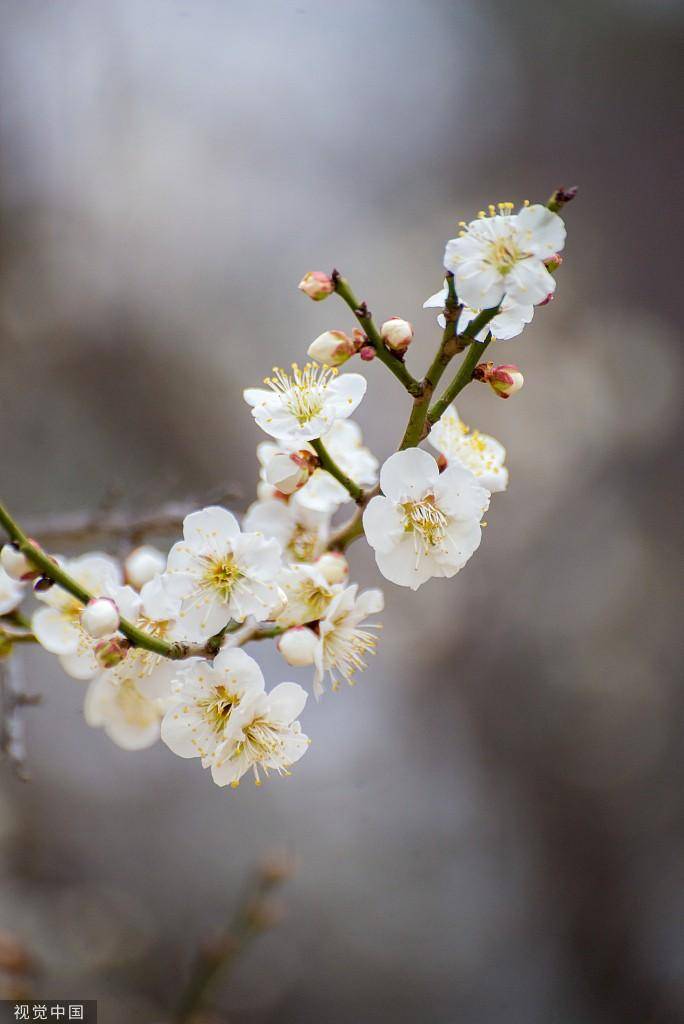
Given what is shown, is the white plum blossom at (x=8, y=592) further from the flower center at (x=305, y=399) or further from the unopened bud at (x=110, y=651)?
the flower center at (x=305, y=399)

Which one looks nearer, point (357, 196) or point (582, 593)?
point (582, 593)

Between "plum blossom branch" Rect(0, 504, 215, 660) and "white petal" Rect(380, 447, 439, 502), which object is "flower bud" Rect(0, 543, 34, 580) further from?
"white petal" Rect(380, 447, 439, 502)

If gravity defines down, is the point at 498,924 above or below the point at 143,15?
below

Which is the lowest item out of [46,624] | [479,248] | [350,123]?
[46,624]

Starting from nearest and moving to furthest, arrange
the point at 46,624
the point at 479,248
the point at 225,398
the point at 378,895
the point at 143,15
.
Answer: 1. the point at 479,248
2. the point at 46,624
3. the point at 378,895
4. the point at 143,15
5. the point at 225,398

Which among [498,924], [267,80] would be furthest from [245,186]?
[498,924]

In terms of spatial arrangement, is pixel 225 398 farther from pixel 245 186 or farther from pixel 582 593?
pixel 582 593

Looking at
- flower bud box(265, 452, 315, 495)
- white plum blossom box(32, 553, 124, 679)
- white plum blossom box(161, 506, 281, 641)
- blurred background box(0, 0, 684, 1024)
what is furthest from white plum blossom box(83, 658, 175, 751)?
blurred background box(0, 0, 684, 1024)

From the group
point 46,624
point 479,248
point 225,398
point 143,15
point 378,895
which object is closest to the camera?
point 479,248
